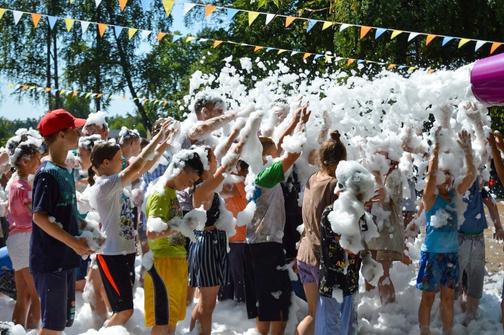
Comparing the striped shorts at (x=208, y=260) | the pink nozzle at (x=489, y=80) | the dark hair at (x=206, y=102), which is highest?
the dark hair at (x=206, y=102)

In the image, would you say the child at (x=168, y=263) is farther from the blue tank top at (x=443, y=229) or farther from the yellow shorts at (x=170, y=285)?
the blue tank top at (x=443, y=229)

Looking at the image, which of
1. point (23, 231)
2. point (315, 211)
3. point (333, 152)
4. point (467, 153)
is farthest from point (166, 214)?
point (467, 153)

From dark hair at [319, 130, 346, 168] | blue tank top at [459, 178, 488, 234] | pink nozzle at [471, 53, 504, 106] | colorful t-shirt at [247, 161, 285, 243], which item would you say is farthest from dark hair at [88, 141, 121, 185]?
blue tank top at [459, 178, 488, 234]

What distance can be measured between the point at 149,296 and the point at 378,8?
1509 cm

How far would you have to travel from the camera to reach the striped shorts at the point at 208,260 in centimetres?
→ 484

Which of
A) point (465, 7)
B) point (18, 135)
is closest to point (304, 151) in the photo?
point (18, 135)

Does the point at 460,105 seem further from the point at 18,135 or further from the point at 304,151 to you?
the point at 18,135

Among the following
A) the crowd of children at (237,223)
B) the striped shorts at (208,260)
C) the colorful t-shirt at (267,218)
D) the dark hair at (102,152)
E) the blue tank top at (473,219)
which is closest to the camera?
the crowd of children at (237,223)

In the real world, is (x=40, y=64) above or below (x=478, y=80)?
above

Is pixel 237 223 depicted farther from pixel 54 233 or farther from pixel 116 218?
pixel 54 233

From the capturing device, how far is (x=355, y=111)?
7516mm

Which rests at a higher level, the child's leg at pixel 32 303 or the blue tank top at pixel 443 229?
the blue tank top at pixel 443 229

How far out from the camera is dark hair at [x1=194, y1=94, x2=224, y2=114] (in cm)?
546

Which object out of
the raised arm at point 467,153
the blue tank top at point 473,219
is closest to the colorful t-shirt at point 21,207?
the raised arm at point 467,153
